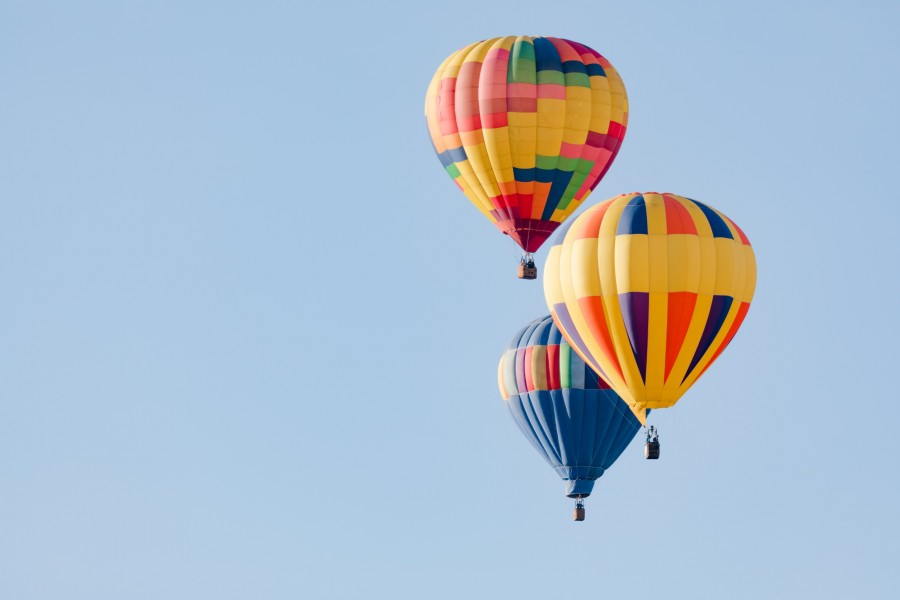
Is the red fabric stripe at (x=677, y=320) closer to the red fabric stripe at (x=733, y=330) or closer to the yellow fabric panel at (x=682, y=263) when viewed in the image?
the yellow fabric panel at (x=682, y=263)

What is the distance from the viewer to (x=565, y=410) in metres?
56.6

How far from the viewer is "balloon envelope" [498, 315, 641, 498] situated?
185ft

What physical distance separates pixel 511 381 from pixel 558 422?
146 cm

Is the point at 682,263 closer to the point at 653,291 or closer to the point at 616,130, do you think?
the point at 653,291

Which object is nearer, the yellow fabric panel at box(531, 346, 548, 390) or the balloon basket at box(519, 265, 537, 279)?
the balloon basket at box(519, 265, 537, 279)

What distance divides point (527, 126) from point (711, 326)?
5.69 m

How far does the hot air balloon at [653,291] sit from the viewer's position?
50.2 meters

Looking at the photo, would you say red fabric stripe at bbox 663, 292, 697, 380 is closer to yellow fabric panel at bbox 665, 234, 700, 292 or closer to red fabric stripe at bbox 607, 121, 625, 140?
yellow fabric panel at bbox 665, 234, 700, 292

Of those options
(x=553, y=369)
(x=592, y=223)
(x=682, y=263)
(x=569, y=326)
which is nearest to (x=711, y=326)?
(x=682, y=263)

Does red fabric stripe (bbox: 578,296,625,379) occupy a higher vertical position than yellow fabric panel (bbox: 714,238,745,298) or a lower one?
lower

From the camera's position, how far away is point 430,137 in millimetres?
55250

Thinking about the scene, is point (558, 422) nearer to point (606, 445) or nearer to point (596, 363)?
point (606, 445)

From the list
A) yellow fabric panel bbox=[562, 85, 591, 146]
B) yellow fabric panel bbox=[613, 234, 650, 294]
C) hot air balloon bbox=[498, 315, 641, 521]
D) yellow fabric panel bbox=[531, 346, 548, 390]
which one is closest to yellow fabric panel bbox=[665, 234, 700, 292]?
yellow fabric panel bbox=[613, 234, 650, 294]

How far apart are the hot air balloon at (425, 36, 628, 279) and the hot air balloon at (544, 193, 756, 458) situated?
3.34 meters
